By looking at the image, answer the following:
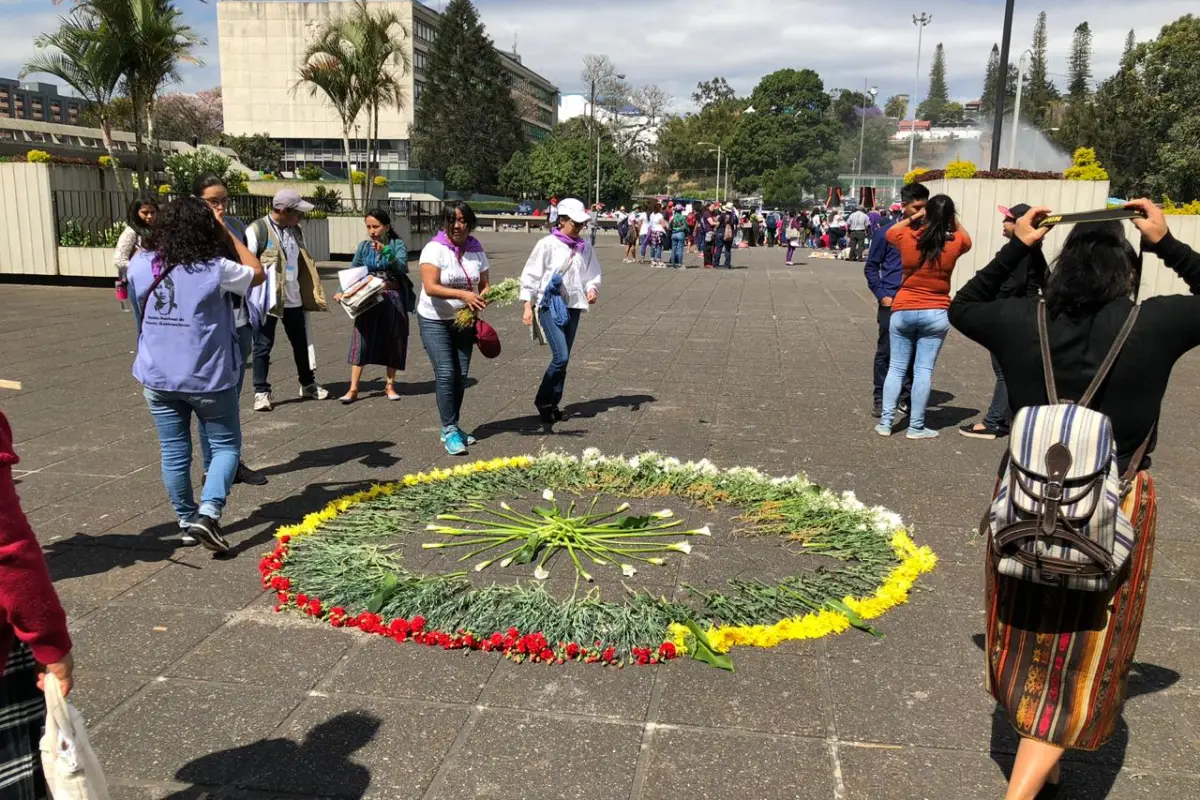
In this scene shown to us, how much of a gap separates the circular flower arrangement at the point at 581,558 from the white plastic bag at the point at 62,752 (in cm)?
188

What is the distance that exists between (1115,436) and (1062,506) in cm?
52

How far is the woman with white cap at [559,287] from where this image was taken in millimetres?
6980

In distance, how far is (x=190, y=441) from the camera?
15.0ft

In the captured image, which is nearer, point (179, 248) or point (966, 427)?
point (179, 248)

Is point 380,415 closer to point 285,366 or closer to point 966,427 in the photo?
point 285,366

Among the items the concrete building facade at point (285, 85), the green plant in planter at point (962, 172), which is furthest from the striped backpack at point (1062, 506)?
the concrete building facade at point (285, 85)

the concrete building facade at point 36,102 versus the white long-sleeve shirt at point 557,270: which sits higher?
the concrete building facade at point 36,102

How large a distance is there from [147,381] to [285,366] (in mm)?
5342

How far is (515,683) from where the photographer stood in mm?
3361

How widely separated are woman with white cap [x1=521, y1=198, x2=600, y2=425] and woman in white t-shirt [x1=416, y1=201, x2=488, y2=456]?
0.67 meters

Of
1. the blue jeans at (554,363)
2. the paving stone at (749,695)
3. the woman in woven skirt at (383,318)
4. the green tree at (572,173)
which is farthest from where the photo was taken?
the green tree at (572,173)

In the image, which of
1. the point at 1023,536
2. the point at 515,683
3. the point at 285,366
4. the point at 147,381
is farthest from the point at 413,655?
the point at 285,366

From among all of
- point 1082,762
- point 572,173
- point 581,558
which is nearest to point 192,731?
point 581,558

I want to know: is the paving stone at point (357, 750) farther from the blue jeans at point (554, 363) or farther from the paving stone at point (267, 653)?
the blue jeans at point (554, 363)
